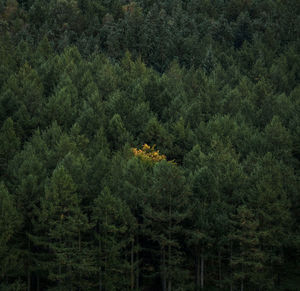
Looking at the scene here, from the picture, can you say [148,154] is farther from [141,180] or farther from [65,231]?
[65,231]

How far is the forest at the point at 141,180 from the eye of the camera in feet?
146

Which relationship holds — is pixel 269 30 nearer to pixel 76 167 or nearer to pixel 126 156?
pixel 126 156

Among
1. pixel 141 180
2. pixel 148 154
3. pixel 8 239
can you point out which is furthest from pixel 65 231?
pixel 148 154

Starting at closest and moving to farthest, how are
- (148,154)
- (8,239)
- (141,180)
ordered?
(8,239) < (141,180) < (148,154)

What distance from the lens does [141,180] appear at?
47938 mm

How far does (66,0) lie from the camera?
13688 cm

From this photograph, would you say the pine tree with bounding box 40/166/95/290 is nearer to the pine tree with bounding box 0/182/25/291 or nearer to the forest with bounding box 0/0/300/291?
the forest with bounding box 0/0/300/291

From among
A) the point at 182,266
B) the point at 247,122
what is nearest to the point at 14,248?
the point at 182,266

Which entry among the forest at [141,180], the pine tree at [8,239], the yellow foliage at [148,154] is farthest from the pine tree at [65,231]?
the yellow foliage at [148,154]

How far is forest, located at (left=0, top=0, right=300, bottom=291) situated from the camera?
44438mm

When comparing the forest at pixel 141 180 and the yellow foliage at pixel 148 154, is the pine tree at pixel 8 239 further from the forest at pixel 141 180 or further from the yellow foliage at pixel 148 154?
the yellow foliage at pixel 148 154

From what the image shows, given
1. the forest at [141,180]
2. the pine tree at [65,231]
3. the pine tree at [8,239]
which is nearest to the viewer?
the pine tree at [8,239]

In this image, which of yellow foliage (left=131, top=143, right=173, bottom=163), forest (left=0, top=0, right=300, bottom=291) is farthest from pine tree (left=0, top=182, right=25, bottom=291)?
yellow foliage (left=131, top=143, right=173, bottom=163)

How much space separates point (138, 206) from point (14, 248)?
41.9ft
